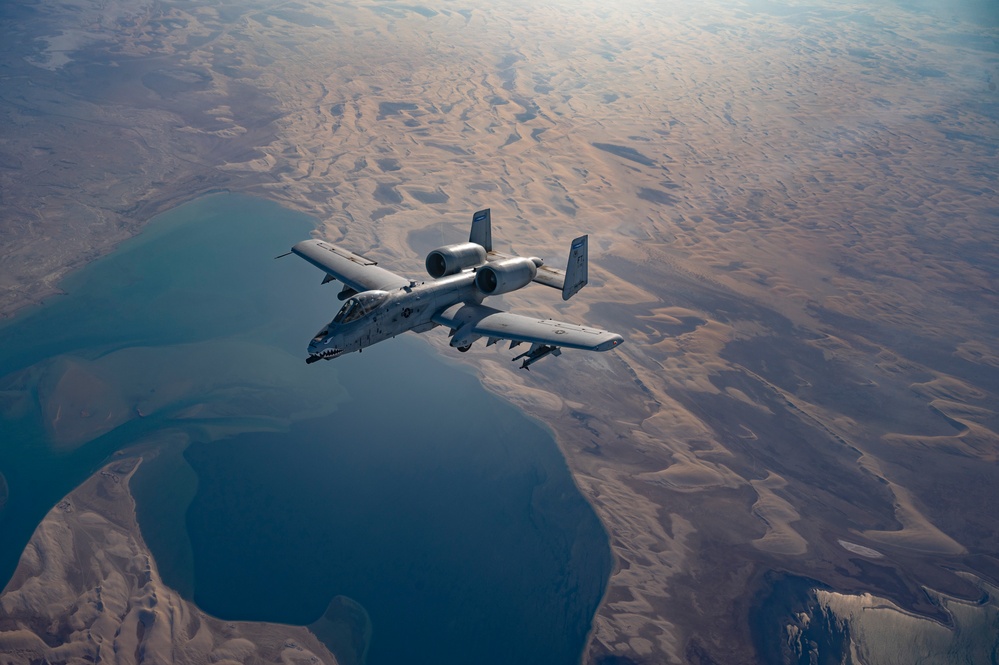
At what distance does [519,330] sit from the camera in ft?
112

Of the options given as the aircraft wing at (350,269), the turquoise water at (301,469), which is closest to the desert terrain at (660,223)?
the turquoise water at (301,469)

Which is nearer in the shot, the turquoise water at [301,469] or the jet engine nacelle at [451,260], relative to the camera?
the jet engine nacelle at [451,260]

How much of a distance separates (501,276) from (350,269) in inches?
407

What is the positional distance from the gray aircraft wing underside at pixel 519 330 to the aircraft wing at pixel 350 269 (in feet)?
13.3

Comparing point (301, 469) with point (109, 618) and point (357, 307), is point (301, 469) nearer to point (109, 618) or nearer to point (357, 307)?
point (109, 618)

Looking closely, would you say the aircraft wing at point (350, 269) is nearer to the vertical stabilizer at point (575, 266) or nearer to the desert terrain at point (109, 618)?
the vertical stabilizer at point (575, 266)

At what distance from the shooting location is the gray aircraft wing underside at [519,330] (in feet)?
108

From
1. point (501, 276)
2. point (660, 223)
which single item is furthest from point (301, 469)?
point (660, 223)

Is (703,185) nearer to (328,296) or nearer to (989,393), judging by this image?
(989,393)

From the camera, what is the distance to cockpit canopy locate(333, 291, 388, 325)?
106 feet

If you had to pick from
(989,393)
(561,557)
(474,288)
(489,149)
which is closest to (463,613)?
(561,557)

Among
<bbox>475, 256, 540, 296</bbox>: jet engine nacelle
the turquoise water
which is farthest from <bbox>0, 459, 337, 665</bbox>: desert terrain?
<bbox>475, 256, 540, 296</bbox>: jet engine nacelle

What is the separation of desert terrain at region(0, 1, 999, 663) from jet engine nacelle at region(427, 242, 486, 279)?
1055 inches

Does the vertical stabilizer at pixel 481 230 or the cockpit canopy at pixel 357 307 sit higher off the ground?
the vertical stabilizer at pixel 481 230
